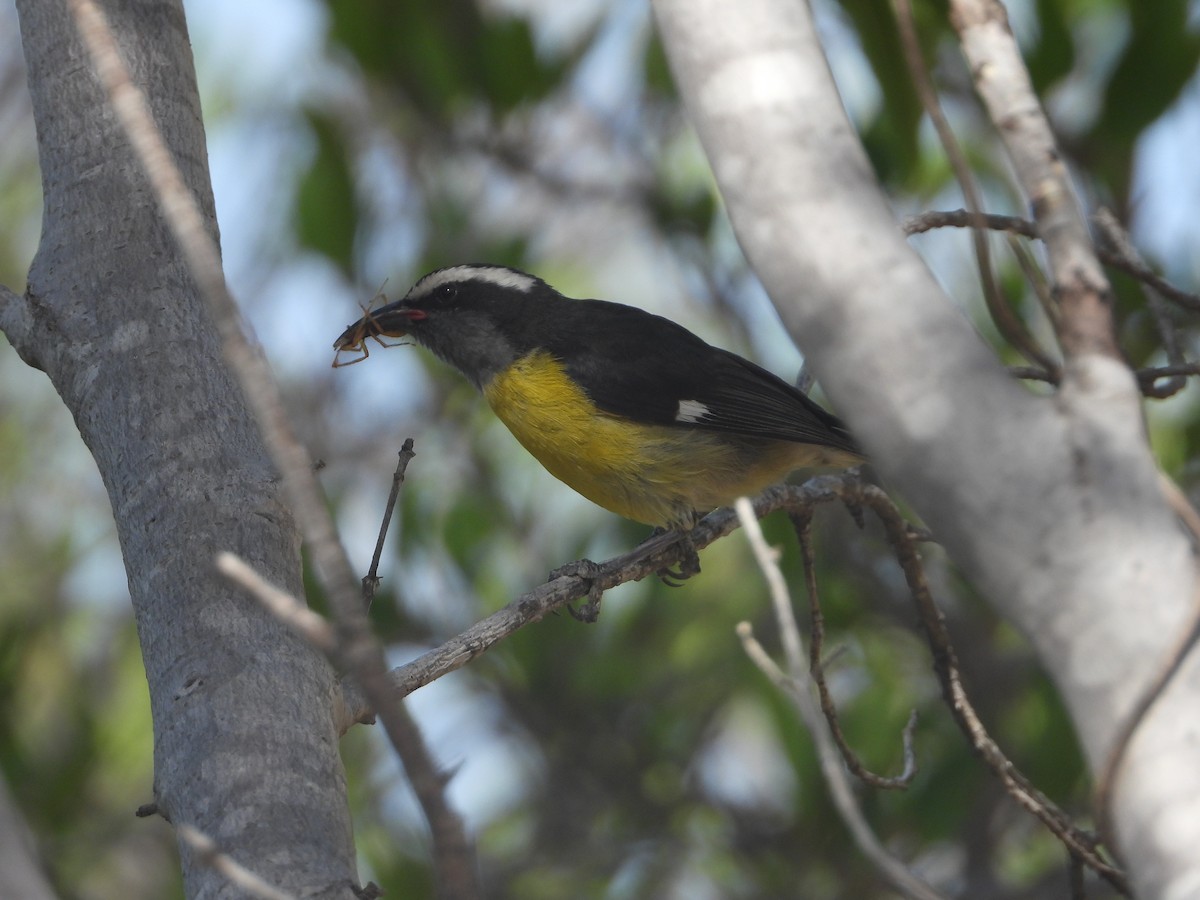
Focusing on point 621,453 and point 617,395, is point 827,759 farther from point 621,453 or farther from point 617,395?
point 617,395

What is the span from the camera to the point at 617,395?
415 cm

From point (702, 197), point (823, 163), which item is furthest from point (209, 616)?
point (702, 197)

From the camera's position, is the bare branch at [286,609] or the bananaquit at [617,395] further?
the bananaquit at [617,395]

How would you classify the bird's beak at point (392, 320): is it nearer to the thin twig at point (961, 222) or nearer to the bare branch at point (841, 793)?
the thin twig at point (961, 222)

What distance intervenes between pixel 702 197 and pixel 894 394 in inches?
174

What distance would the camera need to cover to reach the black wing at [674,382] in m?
4.17

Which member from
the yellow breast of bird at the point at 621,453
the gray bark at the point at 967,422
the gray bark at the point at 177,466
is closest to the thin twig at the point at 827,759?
the gray bark at the point at 967,422

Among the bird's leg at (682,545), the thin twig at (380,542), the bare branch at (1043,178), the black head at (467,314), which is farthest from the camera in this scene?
the black head at (467,314)

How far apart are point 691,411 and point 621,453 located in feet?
1.11

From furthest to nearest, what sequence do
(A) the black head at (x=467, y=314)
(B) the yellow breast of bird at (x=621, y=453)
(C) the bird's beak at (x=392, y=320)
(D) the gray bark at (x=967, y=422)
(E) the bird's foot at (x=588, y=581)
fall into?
(A) the black head at (x=467, y=314) → (C) the bird's beak at (x=392, y=320) → (B) the yellow breast of bird at (x=621, y=453) → (E) the bird's foot at (x=588, y=581) → (D) the gray bark at (x=967, y=422)

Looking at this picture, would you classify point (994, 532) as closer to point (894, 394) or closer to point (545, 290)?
point (894, 394)

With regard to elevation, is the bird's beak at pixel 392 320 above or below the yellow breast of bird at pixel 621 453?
above

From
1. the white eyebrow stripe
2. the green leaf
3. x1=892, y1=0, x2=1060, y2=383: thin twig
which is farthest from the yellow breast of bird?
x1=892, y1=0, x2=1060, y2=383: thin twig

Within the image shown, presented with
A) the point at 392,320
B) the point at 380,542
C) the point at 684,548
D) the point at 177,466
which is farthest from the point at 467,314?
the point at 177,466
